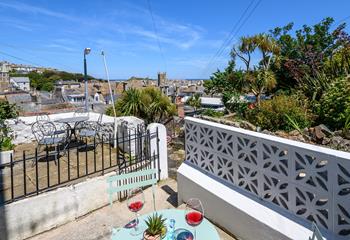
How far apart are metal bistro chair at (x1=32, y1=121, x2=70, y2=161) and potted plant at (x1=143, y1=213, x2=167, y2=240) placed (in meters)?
4.02

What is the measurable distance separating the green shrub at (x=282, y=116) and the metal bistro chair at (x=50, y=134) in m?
5.22

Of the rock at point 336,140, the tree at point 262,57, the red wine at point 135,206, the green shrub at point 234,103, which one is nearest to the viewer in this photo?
the red wine at point 135,206

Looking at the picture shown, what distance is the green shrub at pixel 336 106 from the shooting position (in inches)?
221

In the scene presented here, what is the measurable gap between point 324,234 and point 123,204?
3347 millimetres

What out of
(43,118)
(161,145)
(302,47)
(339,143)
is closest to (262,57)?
(302,47)

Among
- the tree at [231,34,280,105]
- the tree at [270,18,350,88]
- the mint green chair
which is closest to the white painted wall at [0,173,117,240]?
the mint green chair

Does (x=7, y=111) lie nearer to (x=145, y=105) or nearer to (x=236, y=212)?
(x=145, y=105)

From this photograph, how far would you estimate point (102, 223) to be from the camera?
3932mm

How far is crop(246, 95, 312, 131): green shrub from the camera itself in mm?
6129

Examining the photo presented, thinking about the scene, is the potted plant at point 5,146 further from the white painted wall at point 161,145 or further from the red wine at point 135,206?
the red wine at point 135,206

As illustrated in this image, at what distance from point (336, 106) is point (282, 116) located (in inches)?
48.0

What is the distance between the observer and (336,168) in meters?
2.23

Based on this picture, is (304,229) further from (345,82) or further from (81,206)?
(345,82)

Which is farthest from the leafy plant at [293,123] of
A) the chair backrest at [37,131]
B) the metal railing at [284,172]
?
the chair backrest at [37,131]
